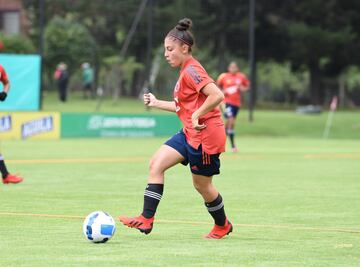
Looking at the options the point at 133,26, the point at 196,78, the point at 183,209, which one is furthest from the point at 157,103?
the point at 133,26

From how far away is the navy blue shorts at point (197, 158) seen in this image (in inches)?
360

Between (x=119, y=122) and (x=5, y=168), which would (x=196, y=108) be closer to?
(x=5, y=168)

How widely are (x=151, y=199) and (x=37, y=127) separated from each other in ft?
71.8

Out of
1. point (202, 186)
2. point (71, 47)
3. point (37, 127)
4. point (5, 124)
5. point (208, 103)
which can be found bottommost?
point (37, 127)

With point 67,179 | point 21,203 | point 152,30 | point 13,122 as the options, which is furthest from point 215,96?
point 152,30

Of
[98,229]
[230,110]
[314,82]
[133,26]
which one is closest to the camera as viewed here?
[98,229]

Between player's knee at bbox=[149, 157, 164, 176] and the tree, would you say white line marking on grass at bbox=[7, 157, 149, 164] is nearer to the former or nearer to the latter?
player's knee at bbox=[149, 157, 164, 176]

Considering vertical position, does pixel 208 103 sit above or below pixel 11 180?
above

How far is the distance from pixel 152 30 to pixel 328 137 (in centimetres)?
804

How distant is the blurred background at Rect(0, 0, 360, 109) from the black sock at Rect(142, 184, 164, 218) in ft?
77.3

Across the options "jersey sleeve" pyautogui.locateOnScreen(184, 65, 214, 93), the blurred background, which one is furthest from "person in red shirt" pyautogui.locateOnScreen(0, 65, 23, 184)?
the blurred background

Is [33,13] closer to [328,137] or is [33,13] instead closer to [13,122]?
[13,122]

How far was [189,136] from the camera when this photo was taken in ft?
30.3

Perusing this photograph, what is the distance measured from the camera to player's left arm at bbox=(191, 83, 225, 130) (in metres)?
8.97
